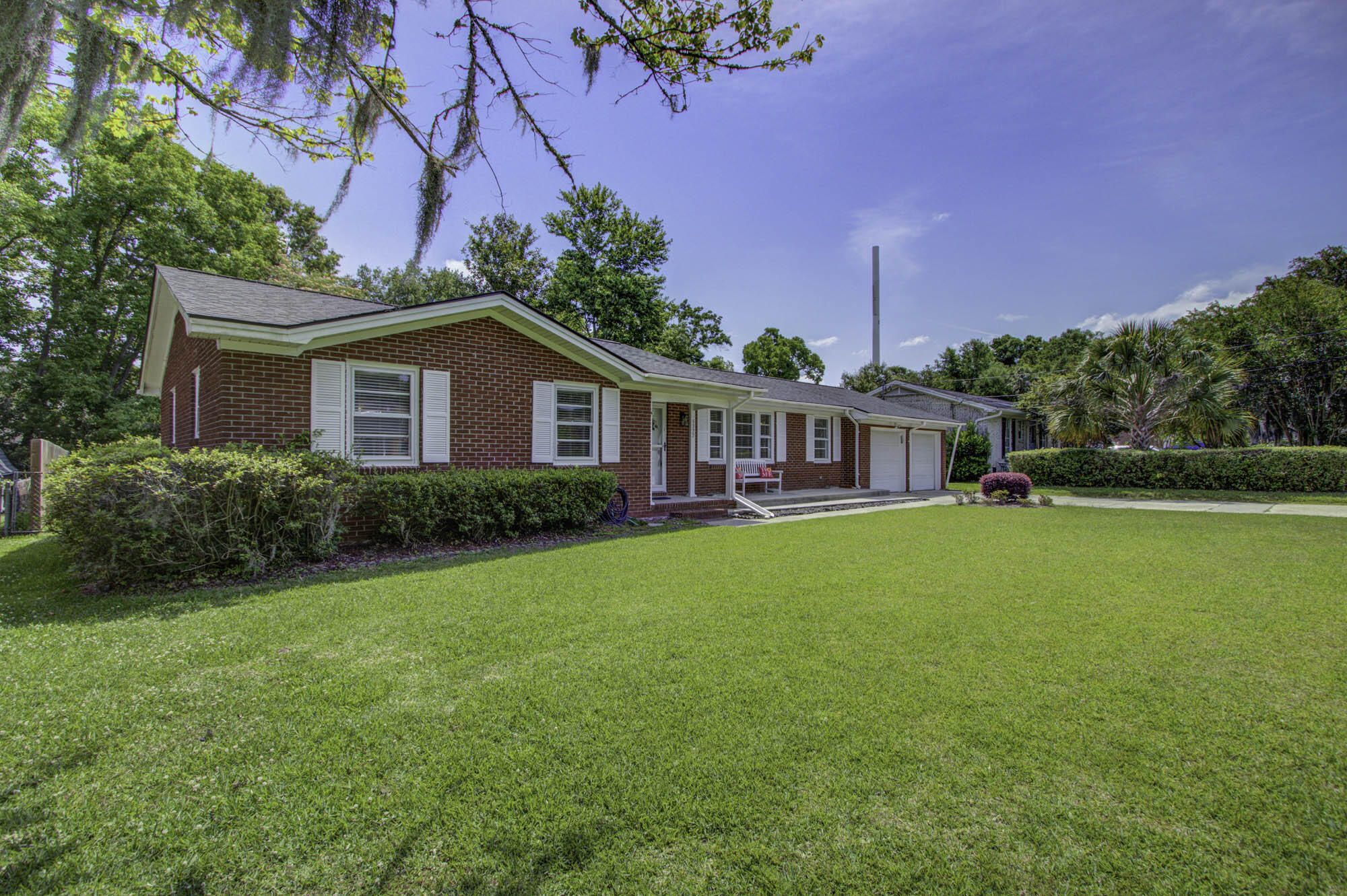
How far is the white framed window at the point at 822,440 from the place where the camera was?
17.8 m

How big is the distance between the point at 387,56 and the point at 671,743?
4435mm

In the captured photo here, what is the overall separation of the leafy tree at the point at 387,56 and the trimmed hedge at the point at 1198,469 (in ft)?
67.9

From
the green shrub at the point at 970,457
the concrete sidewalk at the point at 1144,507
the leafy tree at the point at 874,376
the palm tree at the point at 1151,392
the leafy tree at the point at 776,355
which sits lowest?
the concrete sidewalk at the point at 1144,507

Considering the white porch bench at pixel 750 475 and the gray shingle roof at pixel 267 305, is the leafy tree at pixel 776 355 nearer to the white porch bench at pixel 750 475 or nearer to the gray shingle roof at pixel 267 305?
the white porch bench at pixel 750 475

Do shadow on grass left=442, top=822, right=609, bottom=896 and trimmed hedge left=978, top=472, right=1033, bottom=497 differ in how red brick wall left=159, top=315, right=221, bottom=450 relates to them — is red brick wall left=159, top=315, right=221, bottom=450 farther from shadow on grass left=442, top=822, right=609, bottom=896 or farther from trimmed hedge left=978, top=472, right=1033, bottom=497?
trimmed hedge left=978, top=472, right=1033, bottom=497

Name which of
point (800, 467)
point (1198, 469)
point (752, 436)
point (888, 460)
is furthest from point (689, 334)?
point (1198, 469)

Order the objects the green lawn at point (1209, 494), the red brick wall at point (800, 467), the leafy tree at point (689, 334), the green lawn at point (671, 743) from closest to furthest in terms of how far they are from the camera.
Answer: the green lawn at point (671, 743) < the green lawn at point (1209, 494) < the red brick wall at point (800, 467) < the leafy tree at point (689, 334)

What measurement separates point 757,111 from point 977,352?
4671cm

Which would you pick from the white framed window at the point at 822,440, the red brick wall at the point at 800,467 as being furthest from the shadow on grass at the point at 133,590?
the white framed window at the point at 822,440

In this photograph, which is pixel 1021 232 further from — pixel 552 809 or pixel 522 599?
pixel 552 809

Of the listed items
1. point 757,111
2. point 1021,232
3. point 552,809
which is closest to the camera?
point 552,809

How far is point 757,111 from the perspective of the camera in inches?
186

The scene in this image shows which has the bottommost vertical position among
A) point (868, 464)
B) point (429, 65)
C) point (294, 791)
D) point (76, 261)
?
point (294, 791)

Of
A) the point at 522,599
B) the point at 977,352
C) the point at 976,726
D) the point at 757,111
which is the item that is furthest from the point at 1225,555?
the point at 977,352
